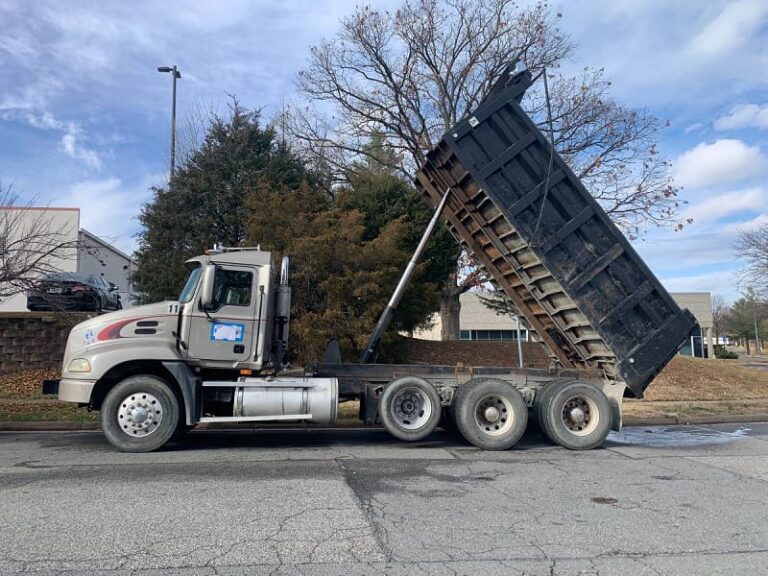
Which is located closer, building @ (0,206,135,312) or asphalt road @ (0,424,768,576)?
asphalt road @ (0,424,768,576)

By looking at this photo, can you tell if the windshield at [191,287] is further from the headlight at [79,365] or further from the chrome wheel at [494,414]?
the chrome wheel at [494,414]

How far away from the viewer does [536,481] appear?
6961 mm

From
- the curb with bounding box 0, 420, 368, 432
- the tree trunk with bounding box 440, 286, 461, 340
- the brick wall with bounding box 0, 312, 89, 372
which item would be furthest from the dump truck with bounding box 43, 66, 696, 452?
the tree trunk with bounding box 440, 286, 461, 340

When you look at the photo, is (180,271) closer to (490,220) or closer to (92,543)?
(490,220)

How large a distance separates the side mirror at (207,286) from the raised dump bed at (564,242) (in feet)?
13.1

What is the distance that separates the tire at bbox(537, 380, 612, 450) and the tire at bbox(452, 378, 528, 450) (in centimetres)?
40

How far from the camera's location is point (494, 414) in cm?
911

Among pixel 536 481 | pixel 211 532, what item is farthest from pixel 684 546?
pixel 211 532

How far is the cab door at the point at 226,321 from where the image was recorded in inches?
337

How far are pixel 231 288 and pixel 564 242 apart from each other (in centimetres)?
497

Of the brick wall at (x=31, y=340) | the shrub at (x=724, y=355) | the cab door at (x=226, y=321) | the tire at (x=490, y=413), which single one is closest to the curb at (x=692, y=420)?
the tire at (x=490, y=413)

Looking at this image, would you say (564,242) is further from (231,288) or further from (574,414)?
(231,288)

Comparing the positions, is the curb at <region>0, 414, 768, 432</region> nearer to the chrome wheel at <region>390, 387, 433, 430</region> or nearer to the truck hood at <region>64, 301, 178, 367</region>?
the chrome wheel at <region>390, 387, 433, 430</region>

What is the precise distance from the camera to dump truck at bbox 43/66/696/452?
8328 millimetres
